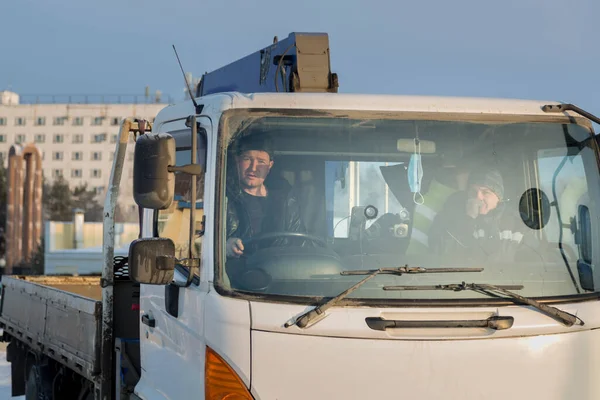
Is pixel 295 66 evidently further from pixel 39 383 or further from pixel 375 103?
pixel 39 383

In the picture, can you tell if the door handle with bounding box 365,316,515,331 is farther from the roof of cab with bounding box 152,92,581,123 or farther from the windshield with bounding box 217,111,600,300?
the roof of cab with bounding box 152,92,581,123

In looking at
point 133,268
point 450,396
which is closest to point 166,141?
point 133,268

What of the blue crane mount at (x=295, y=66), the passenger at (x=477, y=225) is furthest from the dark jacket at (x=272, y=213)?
the blue crane mount at (x=295, y=66)

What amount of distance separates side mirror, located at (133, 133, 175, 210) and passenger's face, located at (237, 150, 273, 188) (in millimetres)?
361

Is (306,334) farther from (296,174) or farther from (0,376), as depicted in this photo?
(0,376)

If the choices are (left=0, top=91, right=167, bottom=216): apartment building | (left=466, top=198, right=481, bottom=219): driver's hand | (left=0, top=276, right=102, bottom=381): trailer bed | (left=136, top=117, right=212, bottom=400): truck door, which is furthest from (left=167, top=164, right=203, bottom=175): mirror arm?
(left=0, top=91, right=167, bottom=216): apartment building

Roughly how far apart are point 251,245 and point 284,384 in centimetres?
66

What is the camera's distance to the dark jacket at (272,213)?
414 cm

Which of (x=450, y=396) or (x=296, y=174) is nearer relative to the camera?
(x=450, y=396)

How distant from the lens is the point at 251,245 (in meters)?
4.10

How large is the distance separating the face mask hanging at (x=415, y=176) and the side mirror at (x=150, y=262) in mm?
1150

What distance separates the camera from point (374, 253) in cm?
406

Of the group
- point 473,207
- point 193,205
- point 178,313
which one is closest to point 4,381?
point 178,313

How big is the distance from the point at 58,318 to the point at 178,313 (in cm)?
257
